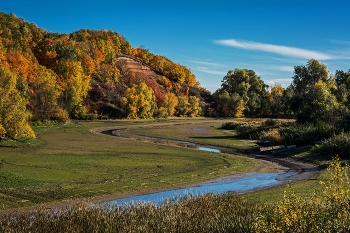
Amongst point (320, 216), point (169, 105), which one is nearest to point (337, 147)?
point (320, 216)

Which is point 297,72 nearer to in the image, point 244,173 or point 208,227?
point 244,173

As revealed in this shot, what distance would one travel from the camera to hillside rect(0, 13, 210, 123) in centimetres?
7431

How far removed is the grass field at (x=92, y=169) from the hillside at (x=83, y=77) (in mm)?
25999

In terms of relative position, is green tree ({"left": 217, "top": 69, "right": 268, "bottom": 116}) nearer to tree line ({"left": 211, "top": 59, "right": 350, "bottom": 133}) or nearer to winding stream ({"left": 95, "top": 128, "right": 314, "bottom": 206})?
tree line ({"left": 211, "top": 59, "right": 350, "bottom": 133})

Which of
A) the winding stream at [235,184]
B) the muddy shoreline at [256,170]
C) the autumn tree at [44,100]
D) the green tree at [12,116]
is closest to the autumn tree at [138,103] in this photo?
the autumn tree at [44,100]

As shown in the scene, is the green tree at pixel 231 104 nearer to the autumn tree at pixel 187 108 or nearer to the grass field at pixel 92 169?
the autumn tree at pixel 187 108

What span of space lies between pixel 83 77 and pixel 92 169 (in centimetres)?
7910

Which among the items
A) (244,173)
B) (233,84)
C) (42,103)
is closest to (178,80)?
(233,84)

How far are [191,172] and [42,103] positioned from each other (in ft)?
158

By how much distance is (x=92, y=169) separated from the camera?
2595 centimetres

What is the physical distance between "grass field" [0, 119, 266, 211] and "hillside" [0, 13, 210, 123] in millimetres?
25999

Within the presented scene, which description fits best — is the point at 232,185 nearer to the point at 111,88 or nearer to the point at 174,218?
the point at 174,218

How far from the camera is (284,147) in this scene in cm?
4012

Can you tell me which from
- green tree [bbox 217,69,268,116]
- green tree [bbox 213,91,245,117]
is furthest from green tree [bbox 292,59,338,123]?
green tree [bbox 217,69,268,116]
